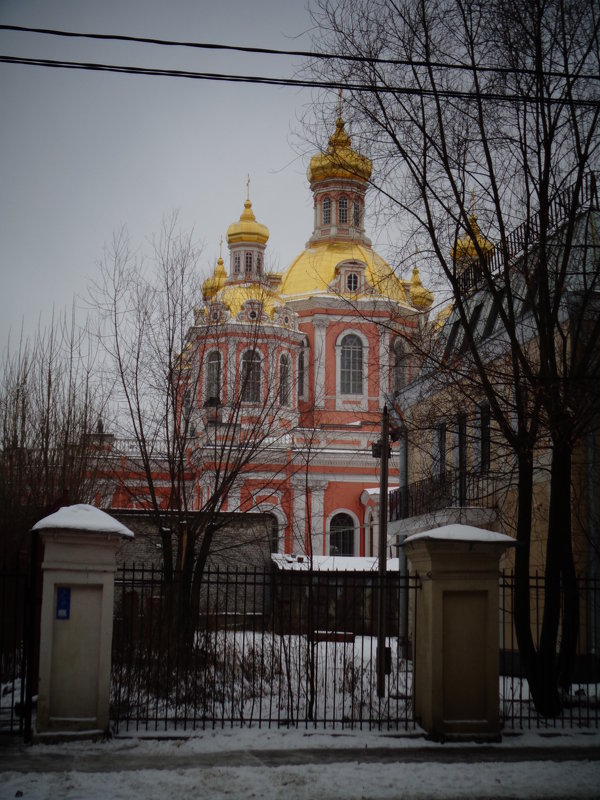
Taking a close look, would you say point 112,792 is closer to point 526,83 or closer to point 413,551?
point 413,551

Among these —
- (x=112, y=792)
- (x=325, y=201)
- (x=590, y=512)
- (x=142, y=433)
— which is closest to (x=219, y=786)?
(x=112, y=792)

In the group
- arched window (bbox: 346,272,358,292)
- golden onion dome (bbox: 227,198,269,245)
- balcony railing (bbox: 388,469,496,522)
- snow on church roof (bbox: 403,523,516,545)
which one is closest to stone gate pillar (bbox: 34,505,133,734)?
snow on church roof (bbox: 403,523,516,545)

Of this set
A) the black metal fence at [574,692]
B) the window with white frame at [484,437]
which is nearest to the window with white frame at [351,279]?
the window with white frame at [484,437]

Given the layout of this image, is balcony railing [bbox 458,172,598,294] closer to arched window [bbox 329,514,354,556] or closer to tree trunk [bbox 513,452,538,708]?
tree trunk [bbox 513,452,538,708]

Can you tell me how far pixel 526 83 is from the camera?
40.5 feet

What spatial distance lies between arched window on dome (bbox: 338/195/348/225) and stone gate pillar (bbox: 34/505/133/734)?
4519 centimetres

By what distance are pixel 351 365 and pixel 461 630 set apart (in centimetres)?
3983

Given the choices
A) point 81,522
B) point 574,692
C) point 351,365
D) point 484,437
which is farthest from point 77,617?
point 351,365

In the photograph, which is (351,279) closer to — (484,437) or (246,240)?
(246,240)

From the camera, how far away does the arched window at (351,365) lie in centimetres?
4965

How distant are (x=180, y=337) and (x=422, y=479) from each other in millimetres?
7350

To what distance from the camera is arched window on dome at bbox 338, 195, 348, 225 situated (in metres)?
53.7

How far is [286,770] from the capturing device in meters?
8.61

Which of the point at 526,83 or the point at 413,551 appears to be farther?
the point at 526,83
